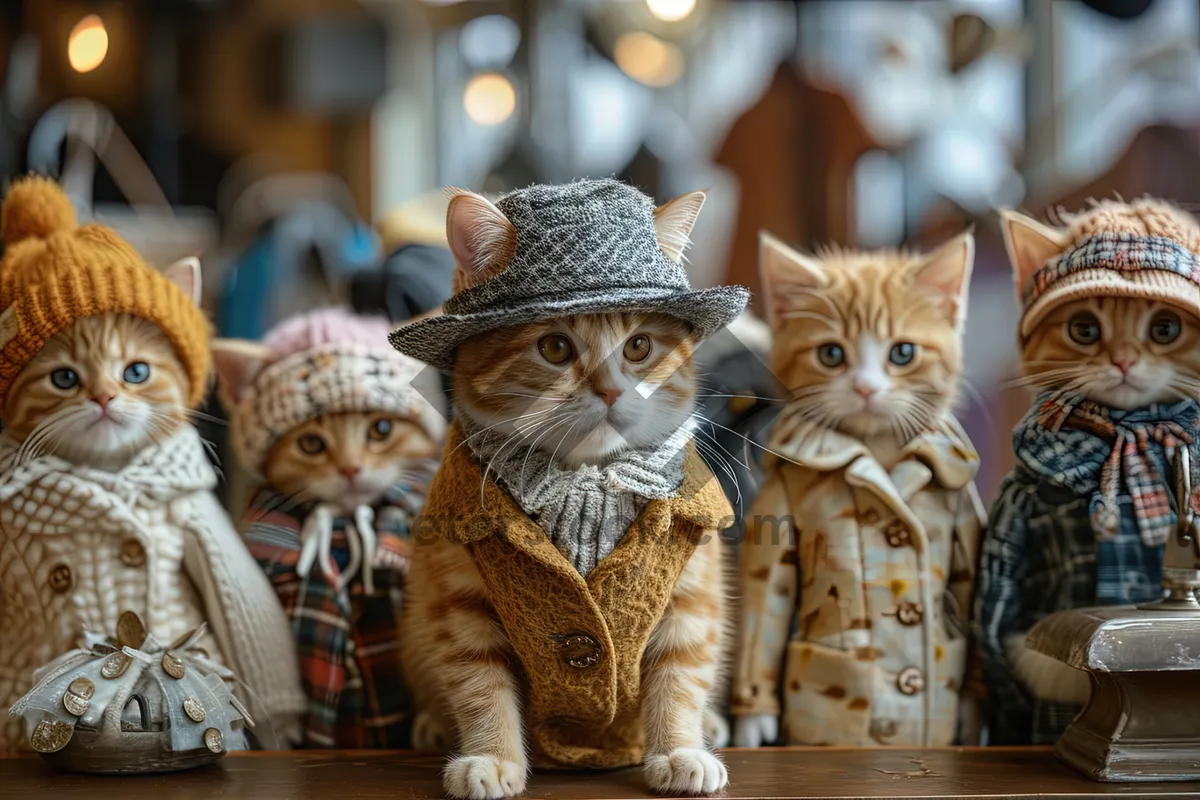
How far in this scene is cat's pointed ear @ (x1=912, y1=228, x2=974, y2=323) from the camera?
1.33m

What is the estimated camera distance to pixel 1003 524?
4.23 ft

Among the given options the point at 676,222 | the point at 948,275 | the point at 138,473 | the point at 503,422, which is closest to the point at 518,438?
the point at 503,422

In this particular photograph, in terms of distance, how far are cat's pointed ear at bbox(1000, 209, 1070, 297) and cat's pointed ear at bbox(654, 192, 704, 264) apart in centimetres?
42

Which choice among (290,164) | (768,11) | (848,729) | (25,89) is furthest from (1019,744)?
(25,89)

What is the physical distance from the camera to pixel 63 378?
4.01ft

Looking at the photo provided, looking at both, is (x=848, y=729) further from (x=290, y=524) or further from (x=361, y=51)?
(x=361, y=51)

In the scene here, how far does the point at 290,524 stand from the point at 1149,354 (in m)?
0.97

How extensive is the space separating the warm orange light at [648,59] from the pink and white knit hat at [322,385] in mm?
1131

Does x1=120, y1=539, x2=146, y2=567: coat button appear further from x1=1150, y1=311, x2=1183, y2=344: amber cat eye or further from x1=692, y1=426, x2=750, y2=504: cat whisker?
x1=1150, y1=311, x2=1183, y2=344: amber cat eye

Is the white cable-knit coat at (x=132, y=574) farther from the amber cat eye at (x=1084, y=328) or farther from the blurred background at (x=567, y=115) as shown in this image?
the amber cat eye at (x=1084, y=328)

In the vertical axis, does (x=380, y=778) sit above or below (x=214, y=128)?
below

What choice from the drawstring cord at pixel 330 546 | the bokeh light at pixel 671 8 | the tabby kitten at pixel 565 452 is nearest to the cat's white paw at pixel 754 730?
the tabby kitten at pixel 565 452

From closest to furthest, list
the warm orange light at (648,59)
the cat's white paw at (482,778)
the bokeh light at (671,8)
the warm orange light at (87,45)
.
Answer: the cat's white paw at (482,778), the warm orange light at (87,45), the bokeh light at (671,8), the warm orange light at (648,59)

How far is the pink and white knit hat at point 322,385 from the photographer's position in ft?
4.37
